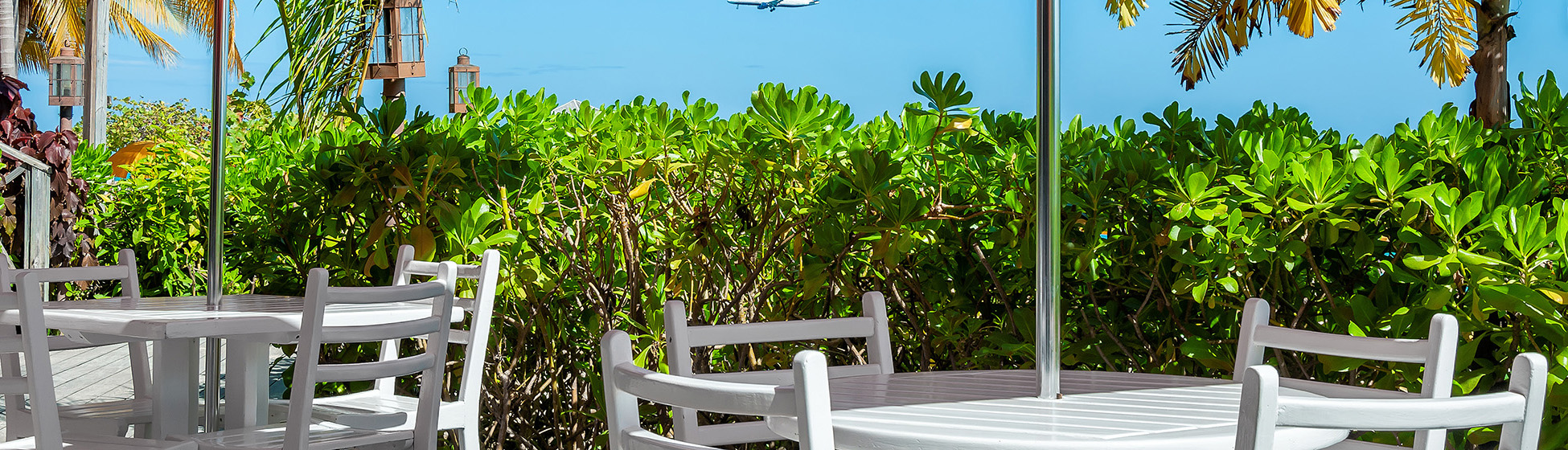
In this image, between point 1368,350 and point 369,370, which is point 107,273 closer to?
Result: point 369,370

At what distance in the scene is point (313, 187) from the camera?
345 centimetres

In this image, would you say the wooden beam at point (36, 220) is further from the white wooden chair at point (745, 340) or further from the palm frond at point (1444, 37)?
the palm frond at point (1444, 37)

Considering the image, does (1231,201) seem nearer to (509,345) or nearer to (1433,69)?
(509,345)

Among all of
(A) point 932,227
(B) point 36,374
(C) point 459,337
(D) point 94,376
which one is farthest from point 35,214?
(A) point 932,227

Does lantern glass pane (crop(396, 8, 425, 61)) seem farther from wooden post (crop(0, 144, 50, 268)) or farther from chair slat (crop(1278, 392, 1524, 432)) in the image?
chair slat (crop(1278, 392, 1524, 432))

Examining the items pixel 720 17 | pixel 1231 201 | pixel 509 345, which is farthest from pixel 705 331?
pixel 720 17

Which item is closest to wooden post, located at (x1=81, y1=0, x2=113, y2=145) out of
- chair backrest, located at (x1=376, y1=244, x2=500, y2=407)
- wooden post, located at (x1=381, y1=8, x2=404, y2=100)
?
wooden post, located at (x1=381, y1=8, x2=404, y2=100)

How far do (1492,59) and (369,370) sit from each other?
3.69 meters

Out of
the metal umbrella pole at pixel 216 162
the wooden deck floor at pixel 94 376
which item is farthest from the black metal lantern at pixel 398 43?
the metal umbrella pole at pixel 216 162

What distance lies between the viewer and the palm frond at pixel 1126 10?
7746mm

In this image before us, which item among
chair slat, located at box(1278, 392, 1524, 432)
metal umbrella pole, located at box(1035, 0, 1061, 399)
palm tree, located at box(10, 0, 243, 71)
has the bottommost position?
chair slat, located at box(1278, 392, 1524, 432)

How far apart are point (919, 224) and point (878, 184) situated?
0.13m

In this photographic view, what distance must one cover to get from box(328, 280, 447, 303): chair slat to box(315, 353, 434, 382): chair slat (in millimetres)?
153

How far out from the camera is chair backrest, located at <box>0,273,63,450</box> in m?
2.07
